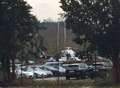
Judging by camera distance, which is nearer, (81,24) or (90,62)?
(81,24)

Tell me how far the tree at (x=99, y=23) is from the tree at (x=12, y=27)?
3360mm

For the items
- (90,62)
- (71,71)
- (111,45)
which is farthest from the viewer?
(71,71)

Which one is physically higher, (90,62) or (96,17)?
(96,17)

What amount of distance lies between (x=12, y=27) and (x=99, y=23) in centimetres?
663

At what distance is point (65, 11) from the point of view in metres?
36.4

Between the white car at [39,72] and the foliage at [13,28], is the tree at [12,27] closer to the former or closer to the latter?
the foliage at [13,28]

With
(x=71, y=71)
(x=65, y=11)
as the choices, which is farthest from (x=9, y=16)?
(x=71, y=71)

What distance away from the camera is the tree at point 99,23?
35.1 m

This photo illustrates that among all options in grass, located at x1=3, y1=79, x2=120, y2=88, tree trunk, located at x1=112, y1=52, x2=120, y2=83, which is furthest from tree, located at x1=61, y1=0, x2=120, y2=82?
grass, located at x1=3, y1=79, x2=120, y2=88

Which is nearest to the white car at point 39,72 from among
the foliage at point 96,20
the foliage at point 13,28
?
the foliage at point 13,28

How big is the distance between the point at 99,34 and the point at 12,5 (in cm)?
726

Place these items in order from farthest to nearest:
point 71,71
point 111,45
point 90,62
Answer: point 71,71, point 90,62, point 111,45

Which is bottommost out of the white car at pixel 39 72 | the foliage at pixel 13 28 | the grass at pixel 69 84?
Result: the white car at pixel 39 72

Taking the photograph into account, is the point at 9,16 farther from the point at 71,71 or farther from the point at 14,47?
the point at 71,71
